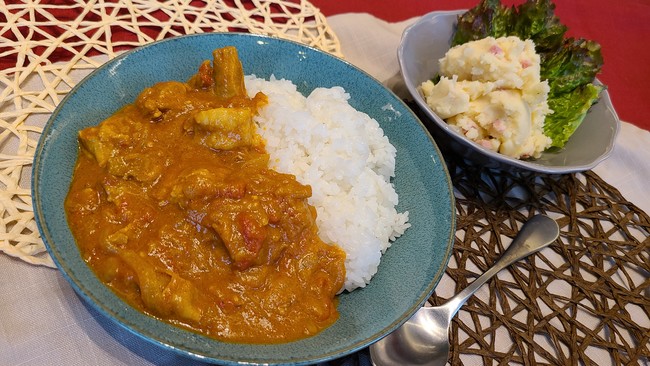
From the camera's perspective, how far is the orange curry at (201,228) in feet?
7.29

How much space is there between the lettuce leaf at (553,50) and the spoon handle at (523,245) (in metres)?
0.91

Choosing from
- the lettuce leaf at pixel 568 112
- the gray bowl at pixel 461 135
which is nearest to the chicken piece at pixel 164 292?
the gray bowl at pixel 461 135

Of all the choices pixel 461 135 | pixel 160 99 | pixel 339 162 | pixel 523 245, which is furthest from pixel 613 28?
pixel 160 99

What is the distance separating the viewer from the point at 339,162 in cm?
309

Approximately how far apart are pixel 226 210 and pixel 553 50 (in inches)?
126

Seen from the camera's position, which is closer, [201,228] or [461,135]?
[201,228]

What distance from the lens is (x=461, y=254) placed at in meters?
3.14

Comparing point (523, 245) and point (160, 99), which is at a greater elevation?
point (160, 99)

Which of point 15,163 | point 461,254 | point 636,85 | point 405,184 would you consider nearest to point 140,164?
point 15,163

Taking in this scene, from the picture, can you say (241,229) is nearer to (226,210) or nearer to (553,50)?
(226,210)

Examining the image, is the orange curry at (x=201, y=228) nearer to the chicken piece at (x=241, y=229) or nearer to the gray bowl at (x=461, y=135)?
the chicken piece at (x=241, y=229)

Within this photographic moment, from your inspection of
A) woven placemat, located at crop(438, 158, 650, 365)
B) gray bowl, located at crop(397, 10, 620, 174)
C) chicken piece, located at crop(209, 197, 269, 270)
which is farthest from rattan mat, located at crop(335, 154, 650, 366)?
chicken piece, located at crop(209, 197, 269, 270)

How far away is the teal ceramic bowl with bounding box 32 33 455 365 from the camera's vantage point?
2.08 m

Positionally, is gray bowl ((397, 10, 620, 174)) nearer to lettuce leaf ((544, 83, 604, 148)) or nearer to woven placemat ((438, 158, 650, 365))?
lettuce leaf ((544, 83, 604, 148))
